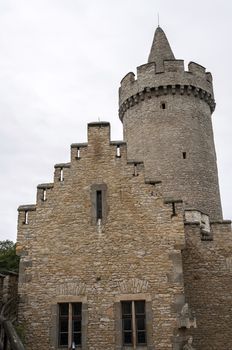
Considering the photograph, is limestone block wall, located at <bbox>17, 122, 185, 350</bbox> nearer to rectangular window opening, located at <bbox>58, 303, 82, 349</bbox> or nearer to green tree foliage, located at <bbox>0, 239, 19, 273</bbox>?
rectangular window opening, located at <bbox>58, 303, 82, 349</bbox>

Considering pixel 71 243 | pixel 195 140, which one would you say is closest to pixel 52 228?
pixel 71 243

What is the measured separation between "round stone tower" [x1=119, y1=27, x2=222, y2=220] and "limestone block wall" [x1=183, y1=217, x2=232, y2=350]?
3.44 meters

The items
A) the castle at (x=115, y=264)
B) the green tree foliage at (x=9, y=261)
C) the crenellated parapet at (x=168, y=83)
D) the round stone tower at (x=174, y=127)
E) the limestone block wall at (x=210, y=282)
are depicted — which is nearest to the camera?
the castle at (x=115, y=264)

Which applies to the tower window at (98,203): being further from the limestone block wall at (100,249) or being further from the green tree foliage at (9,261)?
the green tree foliage at (9,261)

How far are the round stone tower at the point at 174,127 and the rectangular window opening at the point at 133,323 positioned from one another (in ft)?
23.8

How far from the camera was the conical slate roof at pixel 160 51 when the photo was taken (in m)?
25.4

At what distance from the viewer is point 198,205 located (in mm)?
21375

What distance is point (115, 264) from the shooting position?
1576 cm

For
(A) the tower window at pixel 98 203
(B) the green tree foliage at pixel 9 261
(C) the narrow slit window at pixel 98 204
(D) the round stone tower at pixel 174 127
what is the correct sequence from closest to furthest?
(A) the tower window at pixel 98 203 < (C) the narrow slit window at pixel 98 204 < (D) the round stone tower at pixel 174 127 < (B) the green tree foliage at pixel 9 261

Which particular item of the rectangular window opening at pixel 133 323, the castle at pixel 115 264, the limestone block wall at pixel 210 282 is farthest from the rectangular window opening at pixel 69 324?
the limestone block wall at pixel 210 282

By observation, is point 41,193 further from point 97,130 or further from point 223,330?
point 223,330

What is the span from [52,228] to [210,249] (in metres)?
6.24

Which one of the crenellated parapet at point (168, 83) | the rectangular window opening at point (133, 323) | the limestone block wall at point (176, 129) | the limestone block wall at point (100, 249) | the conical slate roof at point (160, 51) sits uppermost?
the conical slate roof at point (160, 51)

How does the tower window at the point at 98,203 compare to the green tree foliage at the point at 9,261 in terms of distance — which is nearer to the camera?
the tower window at the point at 98,203
